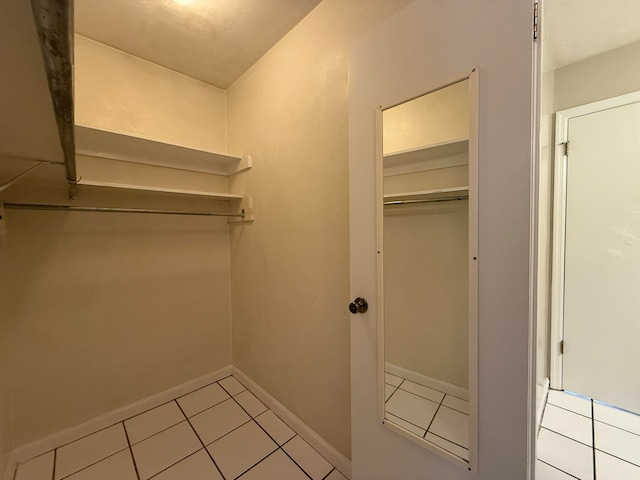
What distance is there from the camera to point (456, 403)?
0.91 m

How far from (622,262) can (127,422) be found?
337 centimetres

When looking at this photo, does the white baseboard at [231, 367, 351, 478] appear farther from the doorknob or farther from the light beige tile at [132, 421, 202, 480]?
the doorknob

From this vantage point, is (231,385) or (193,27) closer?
(193,27)

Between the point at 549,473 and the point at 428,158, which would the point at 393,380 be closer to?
the point at 428,158

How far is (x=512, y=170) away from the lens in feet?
2.39

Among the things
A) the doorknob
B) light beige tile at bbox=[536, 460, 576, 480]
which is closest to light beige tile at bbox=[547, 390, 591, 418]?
light beige tile at bbox=[536, 460, 576, 480]

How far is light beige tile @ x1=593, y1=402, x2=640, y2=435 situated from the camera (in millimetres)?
1518

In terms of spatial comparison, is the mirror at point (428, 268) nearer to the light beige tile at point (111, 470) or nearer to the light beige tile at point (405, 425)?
the light beige tile at point (405, 425)

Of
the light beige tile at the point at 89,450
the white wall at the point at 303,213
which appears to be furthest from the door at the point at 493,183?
the light beige tile at the point at 89,450

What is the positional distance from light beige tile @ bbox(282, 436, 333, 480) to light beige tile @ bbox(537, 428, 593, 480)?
1.17 meters

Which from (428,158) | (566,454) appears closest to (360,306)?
(428,158)

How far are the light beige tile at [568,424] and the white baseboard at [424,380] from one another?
1.22 meters

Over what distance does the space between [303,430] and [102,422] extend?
1.27 meters

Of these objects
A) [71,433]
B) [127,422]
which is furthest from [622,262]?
[71,433]
